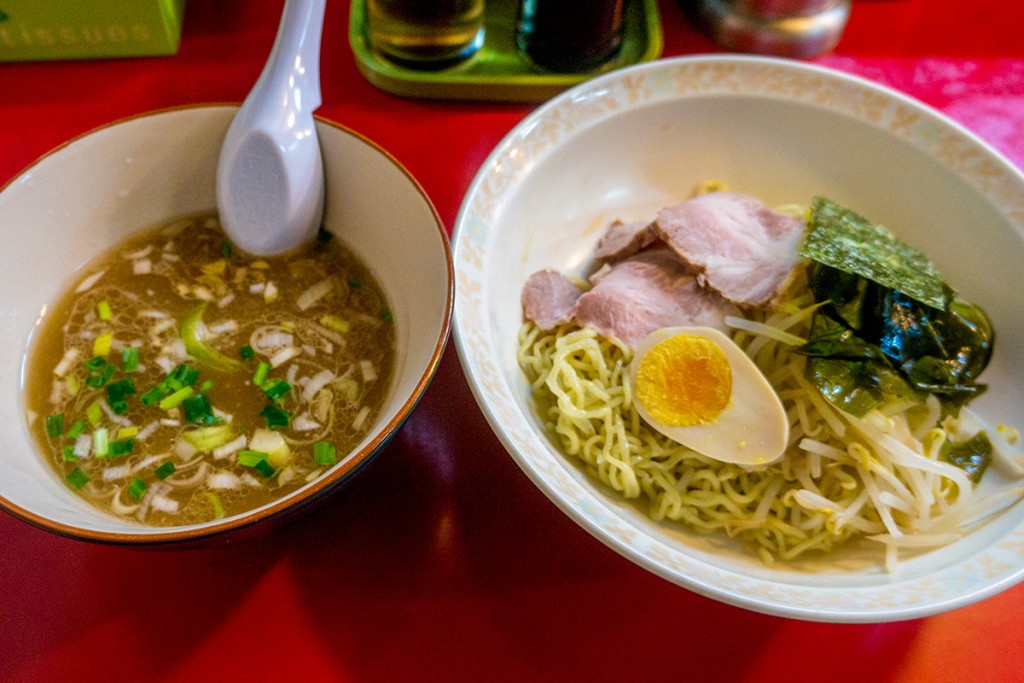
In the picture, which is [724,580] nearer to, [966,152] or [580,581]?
[580,581]

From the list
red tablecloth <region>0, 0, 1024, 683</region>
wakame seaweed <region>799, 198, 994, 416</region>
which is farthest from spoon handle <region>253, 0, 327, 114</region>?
wakame seaweed <region>799, 198, 994, 416</region>

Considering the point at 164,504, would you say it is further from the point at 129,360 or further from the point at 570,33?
the point at 570,33

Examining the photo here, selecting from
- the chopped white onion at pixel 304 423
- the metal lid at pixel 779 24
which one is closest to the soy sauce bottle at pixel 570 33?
the metal lid at pixel 779 24

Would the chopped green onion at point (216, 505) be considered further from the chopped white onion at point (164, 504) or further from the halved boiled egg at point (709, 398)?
the halved boiled egg at point (709, 398)

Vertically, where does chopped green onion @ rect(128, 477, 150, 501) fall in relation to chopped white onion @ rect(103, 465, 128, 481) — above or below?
above

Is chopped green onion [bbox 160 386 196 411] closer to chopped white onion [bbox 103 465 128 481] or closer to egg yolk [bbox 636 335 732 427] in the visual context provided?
chopped white onion [bbox 103 465 128 481]
